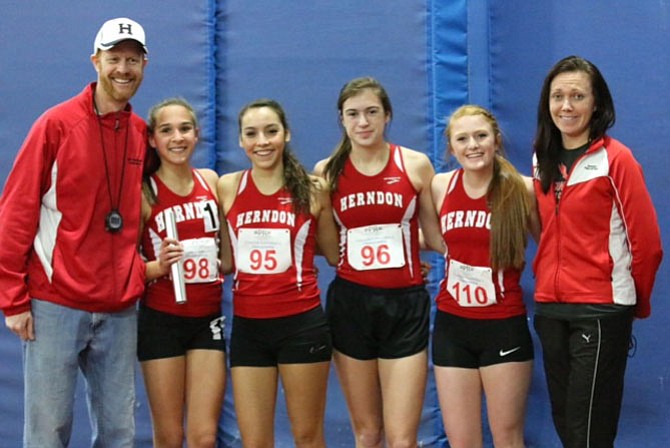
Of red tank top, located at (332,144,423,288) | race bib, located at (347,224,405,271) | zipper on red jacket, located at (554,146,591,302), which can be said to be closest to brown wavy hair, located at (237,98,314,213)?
red tank top, located at (332,144,423,288)

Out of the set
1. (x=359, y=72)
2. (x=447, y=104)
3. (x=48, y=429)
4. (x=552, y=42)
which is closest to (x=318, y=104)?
(x=359, y=72)

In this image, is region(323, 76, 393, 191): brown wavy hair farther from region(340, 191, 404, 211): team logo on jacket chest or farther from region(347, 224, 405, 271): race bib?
region(347, 224, 405, 271): race bib

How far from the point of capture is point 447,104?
434 centimetres

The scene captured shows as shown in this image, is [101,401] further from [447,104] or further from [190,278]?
[447,104]

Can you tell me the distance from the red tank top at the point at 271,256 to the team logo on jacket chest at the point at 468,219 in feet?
1.70

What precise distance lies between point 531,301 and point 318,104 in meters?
1.41

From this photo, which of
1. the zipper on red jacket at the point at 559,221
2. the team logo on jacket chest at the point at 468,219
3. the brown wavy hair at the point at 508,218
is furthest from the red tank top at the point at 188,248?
the zipper on red jacket at the point at 559,221

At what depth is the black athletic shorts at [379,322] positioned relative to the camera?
11.0 feet

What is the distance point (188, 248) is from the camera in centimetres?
336

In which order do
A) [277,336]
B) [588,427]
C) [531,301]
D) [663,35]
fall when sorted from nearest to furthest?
[588,427]
[277,336]
[663,35]
[531,301]

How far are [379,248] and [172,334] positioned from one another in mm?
839

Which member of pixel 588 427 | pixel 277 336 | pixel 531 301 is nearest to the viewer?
pixel 588 427

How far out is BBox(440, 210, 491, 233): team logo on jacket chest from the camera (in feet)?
10.8

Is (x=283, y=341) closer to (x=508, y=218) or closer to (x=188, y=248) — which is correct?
(x=188, y=248)
